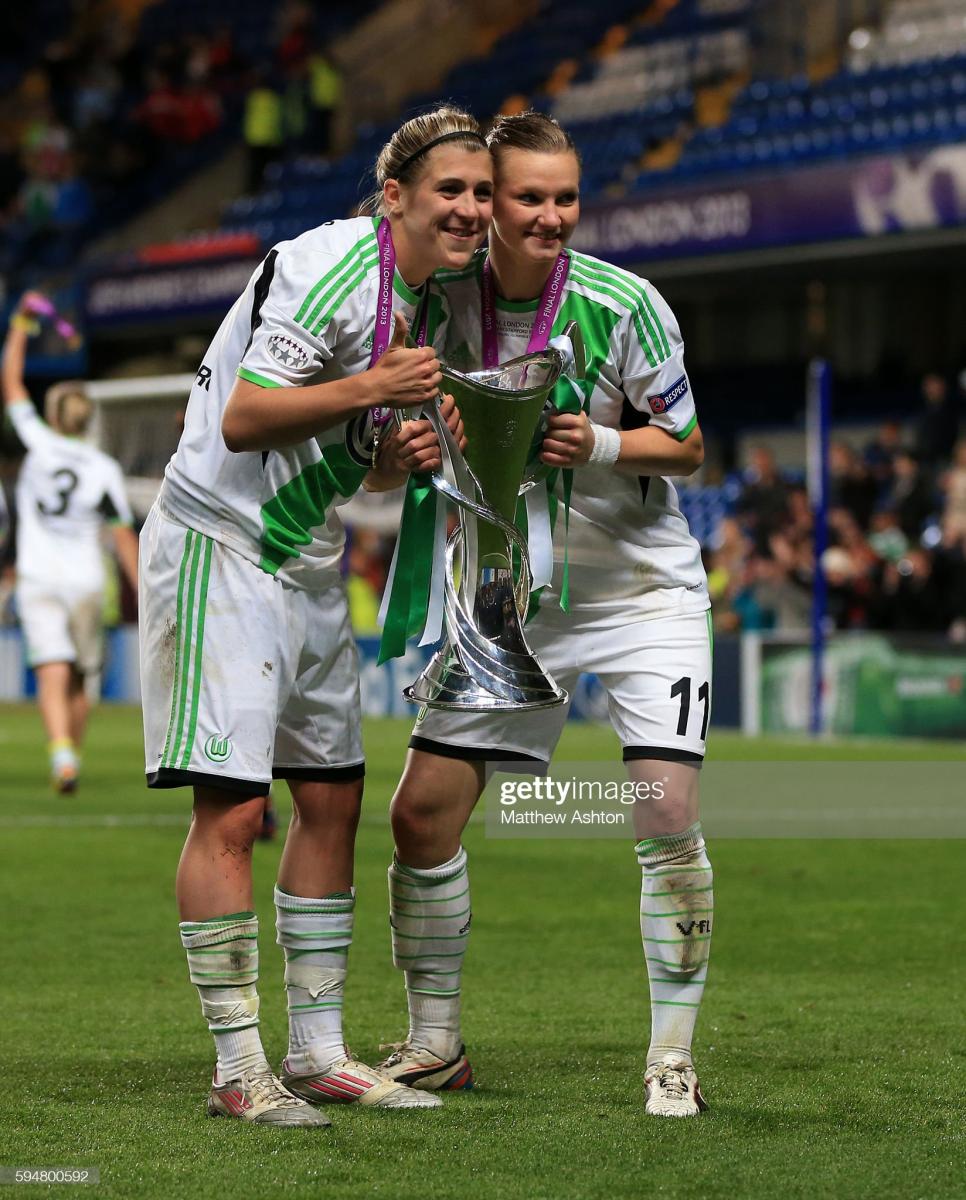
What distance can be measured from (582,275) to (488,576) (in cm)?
66

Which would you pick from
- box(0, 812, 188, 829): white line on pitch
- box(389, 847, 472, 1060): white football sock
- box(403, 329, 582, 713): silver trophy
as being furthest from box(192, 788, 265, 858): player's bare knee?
box(0, 812, 188, 829): white line on pitch

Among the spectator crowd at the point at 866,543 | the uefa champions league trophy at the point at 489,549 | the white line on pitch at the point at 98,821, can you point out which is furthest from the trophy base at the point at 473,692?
the spectator crowd at the point at 866,543

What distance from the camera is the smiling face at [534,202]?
13.5 ft

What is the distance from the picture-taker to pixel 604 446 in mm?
4168

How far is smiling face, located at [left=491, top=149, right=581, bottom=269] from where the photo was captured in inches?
162

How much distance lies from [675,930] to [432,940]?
57cm

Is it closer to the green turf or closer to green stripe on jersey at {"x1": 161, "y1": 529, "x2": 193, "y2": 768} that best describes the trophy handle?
green stripe on jersey at {"x1": 161, "y1": 529, "x2": 193, "y2": 768}

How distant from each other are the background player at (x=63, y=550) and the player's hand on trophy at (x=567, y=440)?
7078 millimetres

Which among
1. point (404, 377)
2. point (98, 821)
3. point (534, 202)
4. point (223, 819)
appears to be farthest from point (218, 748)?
point (98, 821)

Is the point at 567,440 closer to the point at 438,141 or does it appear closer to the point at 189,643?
the point at 438,141

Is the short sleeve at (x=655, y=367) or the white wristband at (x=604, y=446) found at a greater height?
the short sleeve at (x=655, y=367)

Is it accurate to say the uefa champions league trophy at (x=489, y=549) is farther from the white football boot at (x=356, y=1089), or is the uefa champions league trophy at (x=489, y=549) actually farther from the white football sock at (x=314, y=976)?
the white football boot at (x=356, y=1089)

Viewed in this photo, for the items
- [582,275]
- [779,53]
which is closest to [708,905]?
[582,275]

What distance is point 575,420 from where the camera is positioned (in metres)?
4.09
